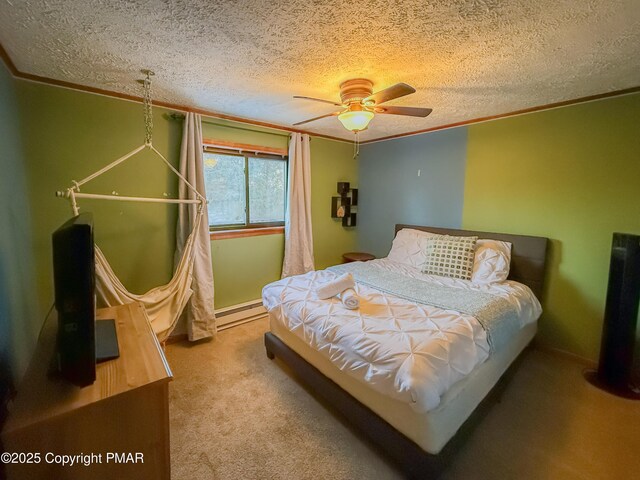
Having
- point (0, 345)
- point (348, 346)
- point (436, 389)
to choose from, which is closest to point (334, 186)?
point (348, 346)

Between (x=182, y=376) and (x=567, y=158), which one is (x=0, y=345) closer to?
(x=182, y=376)

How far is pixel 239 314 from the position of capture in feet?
10.6

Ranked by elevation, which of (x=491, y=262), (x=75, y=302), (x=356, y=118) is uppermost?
(x=356, y=118)

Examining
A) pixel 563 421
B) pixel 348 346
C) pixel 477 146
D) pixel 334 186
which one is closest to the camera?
pixel 348 346

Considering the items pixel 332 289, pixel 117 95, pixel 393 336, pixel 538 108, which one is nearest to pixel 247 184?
pixel 117 95

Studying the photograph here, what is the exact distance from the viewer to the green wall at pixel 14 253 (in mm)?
1436

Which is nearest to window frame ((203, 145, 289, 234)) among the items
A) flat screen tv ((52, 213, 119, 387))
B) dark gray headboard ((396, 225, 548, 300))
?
flat screen tv ((52, 213, 119, 387))

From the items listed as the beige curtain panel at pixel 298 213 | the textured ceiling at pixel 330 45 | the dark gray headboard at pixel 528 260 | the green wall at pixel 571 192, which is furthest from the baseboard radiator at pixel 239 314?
the green wall at pixel 571 192

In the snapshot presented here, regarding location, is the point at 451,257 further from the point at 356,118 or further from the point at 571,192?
the point at 356,118

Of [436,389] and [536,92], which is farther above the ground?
[536,92]

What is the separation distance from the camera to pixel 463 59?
1.70 meters

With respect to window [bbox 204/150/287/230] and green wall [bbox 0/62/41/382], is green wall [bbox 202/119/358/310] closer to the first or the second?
window [bbox 204/150/287/230]

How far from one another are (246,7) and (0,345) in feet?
6.30

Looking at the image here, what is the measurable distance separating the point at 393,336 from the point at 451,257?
1519mm
